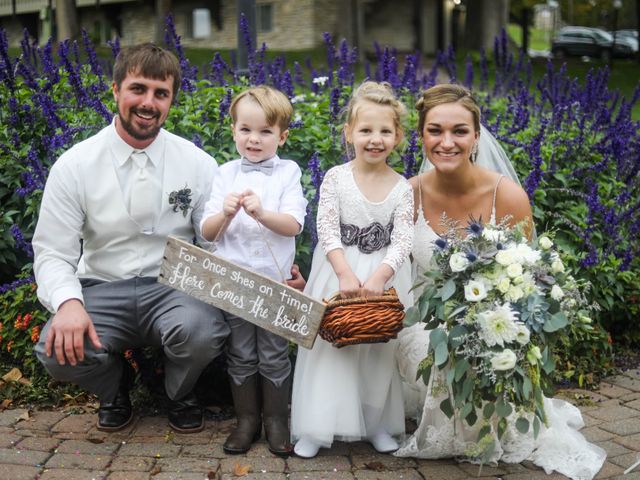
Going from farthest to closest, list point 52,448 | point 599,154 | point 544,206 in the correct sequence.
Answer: point 599,154
point 544,206
point 52,448

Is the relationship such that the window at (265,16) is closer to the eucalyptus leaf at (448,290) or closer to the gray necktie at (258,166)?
the gray necktie at (258,166)

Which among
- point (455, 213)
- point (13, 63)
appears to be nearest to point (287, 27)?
point (13, 63)

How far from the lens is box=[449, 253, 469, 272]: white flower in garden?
3.20m

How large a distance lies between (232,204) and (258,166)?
1.05ft

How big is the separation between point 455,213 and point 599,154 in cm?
204

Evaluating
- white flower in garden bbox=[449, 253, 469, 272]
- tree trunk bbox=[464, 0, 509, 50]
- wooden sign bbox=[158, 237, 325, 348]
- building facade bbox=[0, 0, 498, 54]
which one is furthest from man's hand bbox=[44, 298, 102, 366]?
building facade bbox=[0, 0, 498, 54]

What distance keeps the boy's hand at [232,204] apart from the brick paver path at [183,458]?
1.08 meters

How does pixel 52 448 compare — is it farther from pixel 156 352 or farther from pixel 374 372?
pixel 374 372

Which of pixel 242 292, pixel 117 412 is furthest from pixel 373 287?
pixel 117 412

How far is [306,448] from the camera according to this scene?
359 cm

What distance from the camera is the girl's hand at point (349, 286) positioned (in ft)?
11.2

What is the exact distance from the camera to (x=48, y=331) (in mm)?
3465

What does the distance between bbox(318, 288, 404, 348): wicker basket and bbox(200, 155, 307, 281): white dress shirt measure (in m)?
0.44

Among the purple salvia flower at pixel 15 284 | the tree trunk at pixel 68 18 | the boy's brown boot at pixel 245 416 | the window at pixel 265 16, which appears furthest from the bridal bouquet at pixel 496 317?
the window at pixel 265 16
